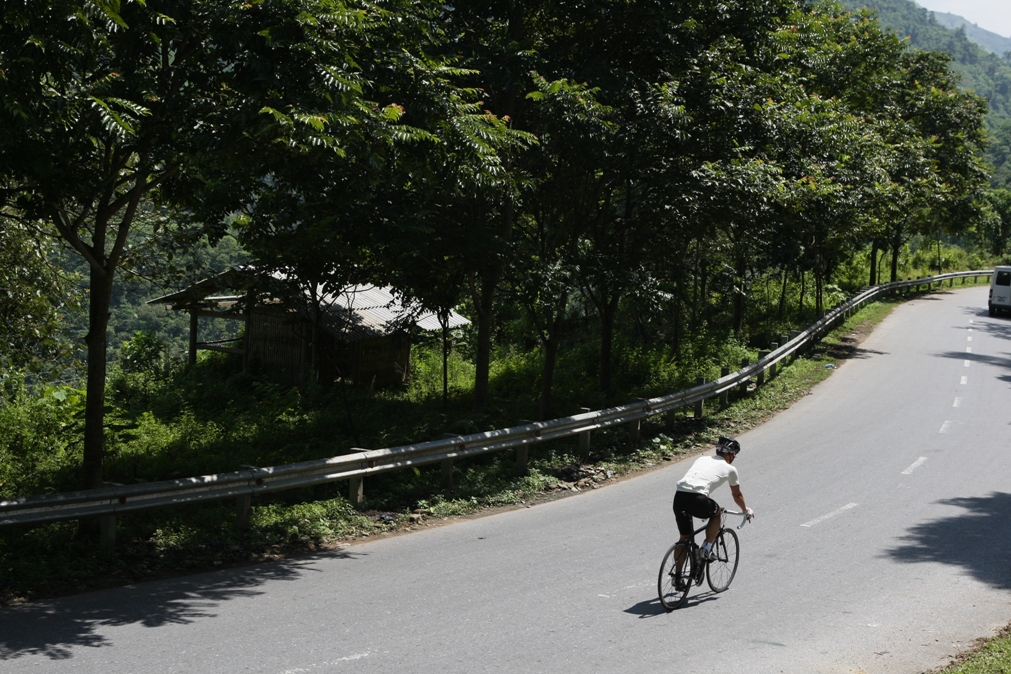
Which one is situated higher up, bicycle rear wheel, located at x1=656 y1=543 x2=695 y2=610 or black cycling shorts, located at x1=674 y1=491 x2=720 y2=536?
black cycling shorts, located at x1=674 y1=491 x2=720 y2=536

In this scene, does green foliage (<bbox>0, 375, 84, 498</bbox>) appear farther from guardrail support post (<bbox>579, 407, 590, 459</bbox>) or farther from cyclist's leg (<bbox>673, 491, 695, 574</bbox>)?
cyclist's leg (<bbox>673, 491, 695, 574</bbox>)

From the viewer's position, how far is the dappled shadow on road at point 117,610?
281 inches

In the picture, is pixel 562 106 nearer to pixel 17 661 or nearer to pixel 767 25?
pixel 767 25

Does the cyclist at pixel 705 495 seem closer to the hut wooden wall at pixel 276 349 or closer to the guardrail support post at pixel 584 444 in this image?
the guardrail support post at pixel 584 444

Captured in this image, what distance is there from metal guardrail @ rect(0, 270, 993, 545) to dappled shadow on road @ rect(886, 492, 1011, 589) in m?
5.19

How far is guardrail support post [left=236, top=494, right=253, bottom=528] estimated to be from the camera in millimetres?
10516

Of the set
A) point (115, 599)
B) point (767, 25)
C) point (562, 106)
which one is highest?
point (767, 25)

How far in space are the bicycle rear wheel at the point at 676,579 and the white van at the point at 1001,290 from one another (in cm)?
3630

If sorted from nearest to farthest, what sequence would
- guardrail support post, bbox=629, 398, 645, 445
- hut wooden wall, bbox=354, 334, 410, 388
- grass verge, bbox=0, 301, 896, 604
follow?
grass verge, bbox=0, 301, 896, 604, guardrail support post, bbox=629, 398, 645, 445, hut wooden wall, bbox=354, 334, 410, 388

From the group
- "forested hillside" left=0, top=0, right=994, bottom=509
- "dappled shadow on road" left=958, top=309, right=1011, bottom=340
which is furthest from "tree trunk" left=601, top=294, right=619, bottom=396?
"dappled shadow on road" left=958, top=309, right=1011, bottom=340

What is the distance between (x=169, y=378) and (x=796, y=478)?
651 inches

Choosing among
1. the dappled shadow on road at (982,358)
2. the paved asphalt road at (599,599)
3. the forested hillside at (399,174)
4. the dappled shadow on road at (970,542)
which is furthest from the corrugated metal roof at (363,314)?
the dappled shadow on road at (982,358)

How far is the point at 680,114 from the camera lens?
606 inches

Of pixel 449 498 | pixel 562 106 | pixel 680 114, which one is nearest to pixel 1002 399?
pixel 680 114
